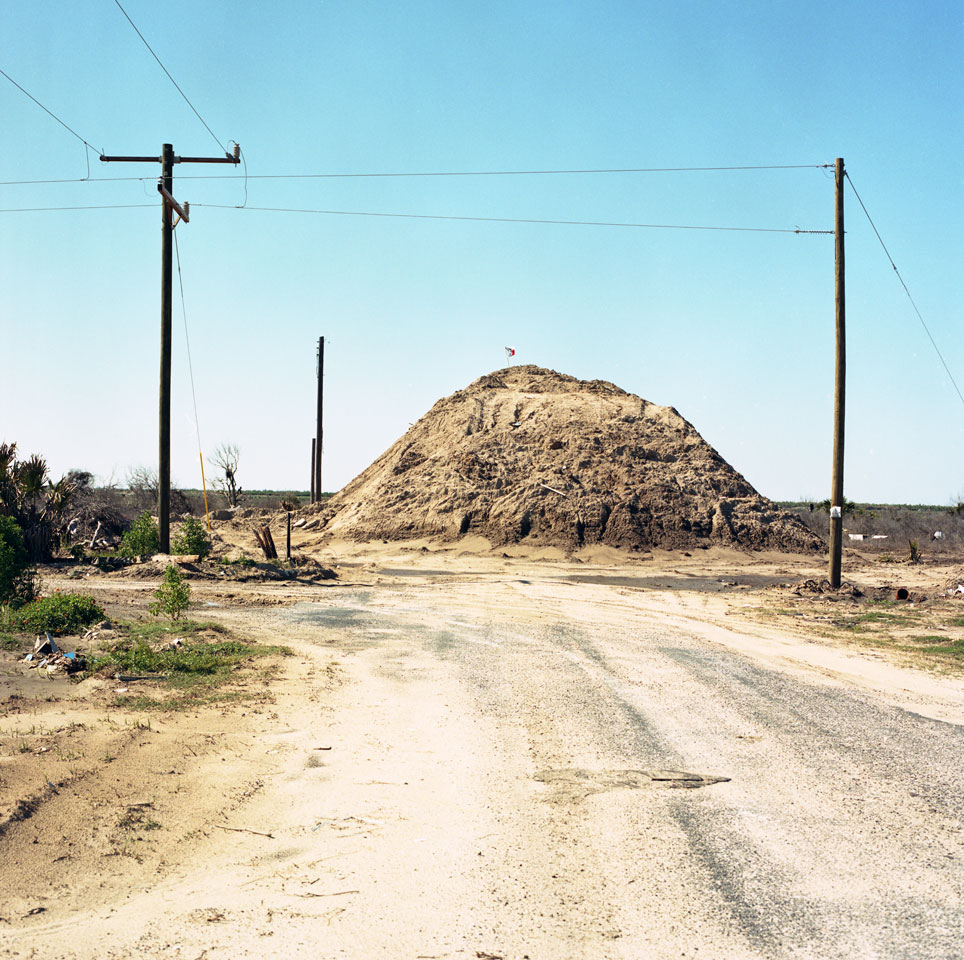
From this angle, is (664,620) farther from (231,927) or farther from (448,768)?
(231,927)

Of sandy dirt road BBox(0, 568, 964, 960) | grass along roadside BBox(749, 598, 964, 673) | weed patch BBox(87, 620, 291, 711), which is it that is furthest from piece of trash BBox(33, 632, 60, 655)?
grass along roadside BBox(749, 598, 964, 673)

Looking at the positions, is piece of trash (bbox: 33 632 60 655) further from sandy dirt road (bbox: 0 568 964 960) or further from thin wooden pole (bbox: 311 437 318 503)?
thin wooden pole (bbox: 311 437 318 503)

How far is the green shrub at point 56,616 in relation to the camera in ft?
40.0

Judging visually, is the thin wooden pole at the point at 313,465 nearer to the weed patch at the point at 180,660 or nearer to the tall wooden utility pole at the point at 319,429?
the tall wooden utility pole at the point at 319,429

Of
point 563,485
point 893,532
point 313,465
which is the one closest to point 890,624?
point 563,485

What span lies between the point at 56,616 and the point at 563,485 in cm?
2349

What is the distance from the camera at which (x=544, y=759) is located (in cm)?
702

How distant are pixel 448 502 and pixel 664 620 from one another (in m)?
18.5

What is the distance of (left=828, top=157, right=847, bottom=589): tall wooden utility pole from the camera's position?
806 inches

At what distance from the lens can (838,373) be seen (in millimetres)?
20531

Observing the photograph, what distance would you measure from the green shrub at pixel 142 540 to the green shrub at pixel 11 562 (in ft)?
26.9

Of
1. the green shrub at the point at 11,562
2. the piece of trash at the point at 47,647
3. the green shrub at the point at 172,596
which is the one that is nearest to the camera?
the piece of trash at the point at 47,647

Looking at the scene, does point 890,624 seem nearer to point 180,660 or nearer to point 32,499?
point 180,660

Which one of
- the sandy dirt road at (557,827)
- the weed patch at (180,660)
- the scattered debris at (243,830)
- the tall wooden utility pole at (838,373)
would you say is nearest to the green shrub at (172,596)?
the weed patch at (180,660)
